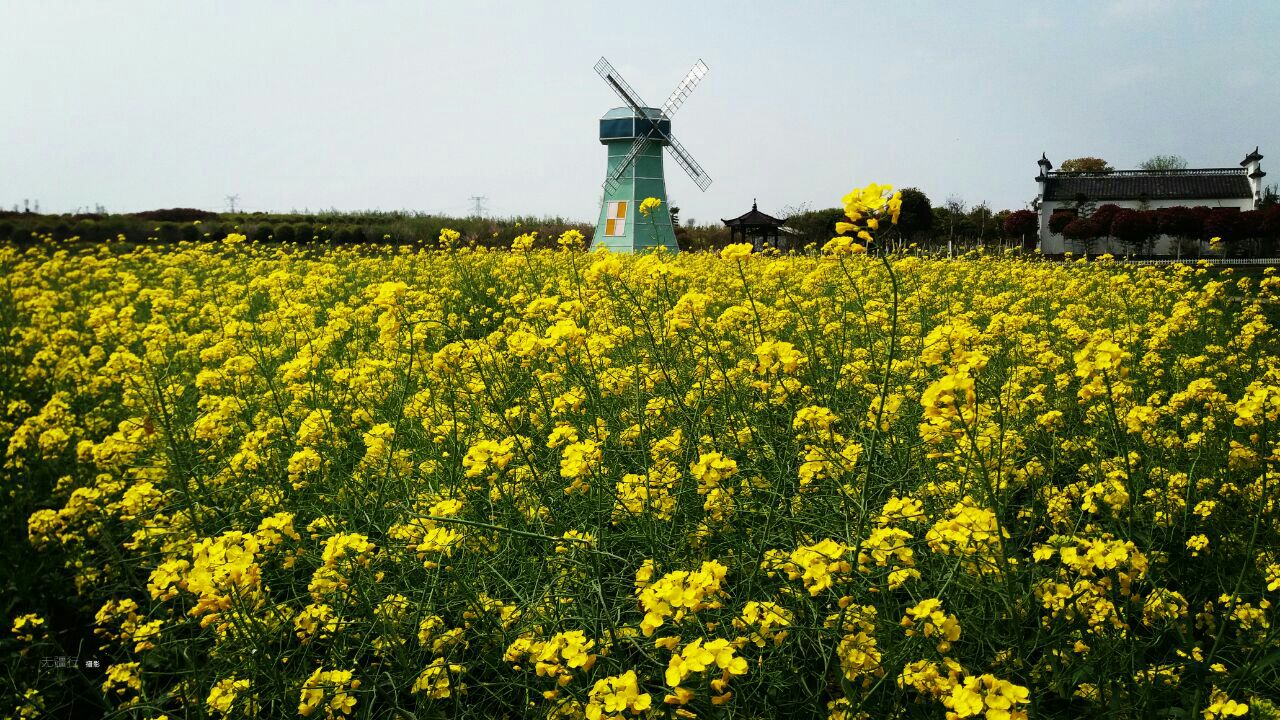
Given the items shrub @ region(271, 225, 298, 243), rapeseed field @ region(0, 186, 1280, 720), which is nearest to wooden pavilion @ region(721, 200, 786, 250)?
shrub @ region(271, 225, 298, 243)

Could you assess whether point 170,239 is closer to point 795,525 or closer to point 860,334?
point 860,334

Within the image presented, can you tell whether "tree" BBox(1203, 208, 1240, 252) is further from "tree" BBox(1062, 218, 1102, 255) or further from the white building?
the white building

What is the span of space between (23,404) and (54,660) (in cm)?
228

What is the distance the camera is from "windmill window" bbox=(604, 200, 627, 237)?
23.5 metres

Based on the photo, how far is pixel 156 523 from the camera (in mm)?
3271

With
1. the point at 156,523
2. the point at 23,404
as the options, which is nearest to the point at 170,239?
the point at 23,404

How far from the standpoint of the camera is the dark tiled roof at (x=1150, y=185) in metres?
43.8

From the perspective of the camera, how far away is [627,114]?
24.4m

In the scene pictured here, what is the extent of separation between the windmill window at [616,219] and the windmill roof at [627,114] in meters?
2.80

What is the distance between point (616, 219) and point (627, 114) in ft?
11.1

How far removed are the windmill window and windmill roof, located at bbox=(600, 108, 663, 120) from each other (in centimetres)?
280

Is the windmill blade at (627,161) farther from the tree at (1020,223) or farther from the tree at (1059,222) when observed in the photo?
the tree at (1059,222)

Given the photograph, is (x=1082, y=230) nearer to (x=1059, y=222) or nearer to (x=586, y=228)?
(x=1059, y=222)

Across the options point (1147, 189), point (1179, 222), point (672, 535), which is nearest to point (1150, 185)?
point (1147, 189)
